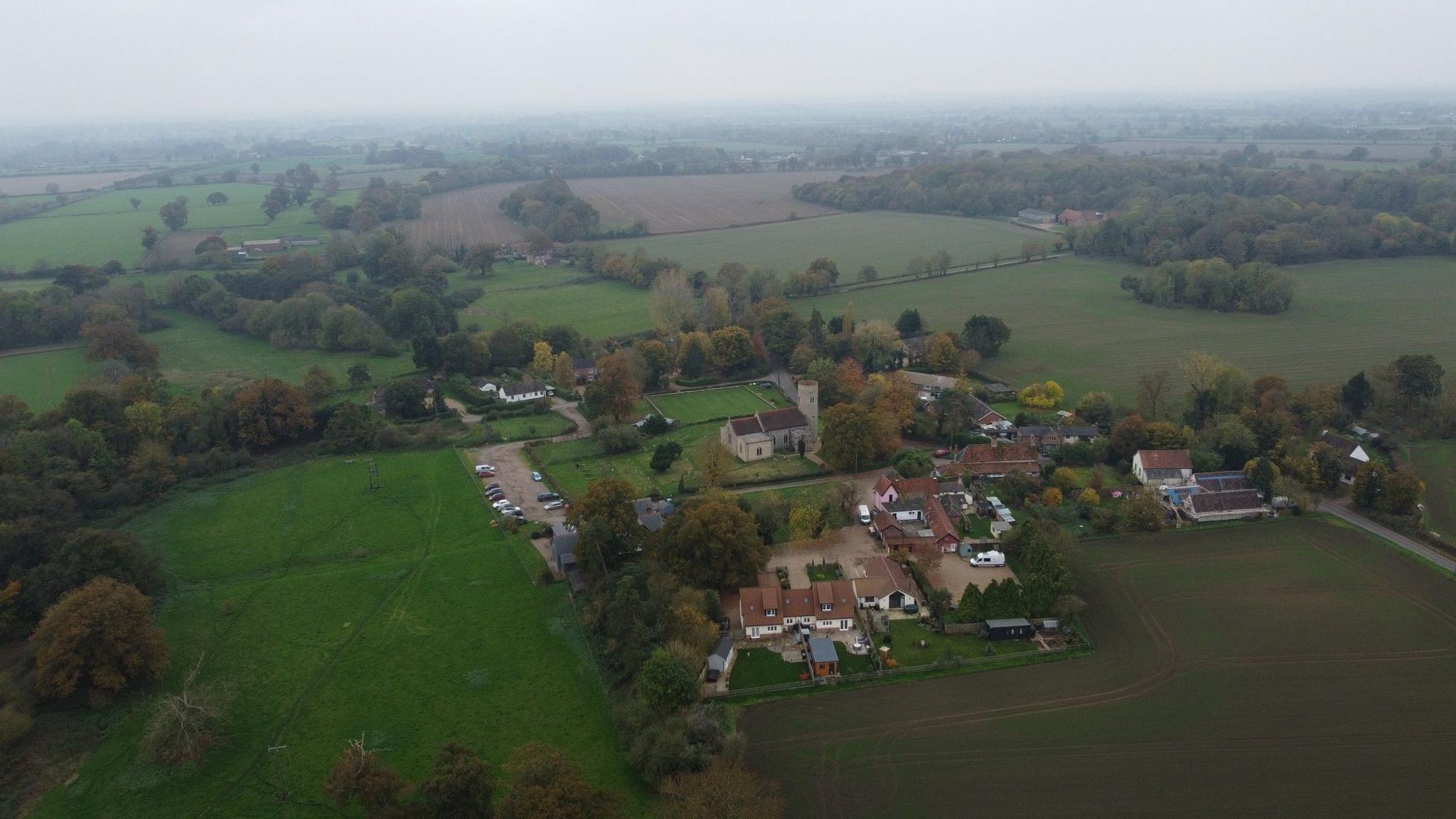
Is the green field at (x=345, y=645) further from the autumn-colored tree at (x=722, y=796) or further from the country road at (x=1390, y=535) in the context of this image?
the country road at (x=1390, y=535)

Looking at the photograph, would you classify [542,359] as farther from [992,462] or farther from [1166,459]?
[1166,459]

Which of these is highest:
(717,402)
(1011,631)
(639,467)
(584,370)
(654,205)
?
(654,205)

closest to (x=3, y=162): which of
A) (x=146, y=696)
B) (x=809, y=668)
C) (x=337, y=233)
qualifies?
(x=337, y=233)

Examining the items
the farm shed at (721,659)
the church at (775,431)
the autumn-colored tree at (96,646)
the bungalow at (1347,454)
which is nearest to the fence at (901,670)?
the farm shed at (721,659)

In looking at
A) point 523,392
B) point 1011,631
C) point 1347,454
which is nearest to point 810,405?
point 523,392

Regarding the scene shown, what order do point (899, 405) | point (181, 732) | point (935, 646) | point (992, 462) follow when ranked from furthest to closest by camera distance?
1. point (899, 405)
2. point (992, 462)
3. point (935, 646)
4. point (181, 732)

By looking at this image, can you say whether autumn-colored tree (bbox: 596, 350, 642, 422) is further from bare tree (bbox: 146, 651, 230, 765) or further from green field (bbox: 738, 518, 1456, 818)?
bare tree (bbox: 146, 651, 230, 765)

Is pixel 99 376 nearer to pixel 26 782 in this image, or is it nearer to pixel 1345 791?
pixel 26 782
